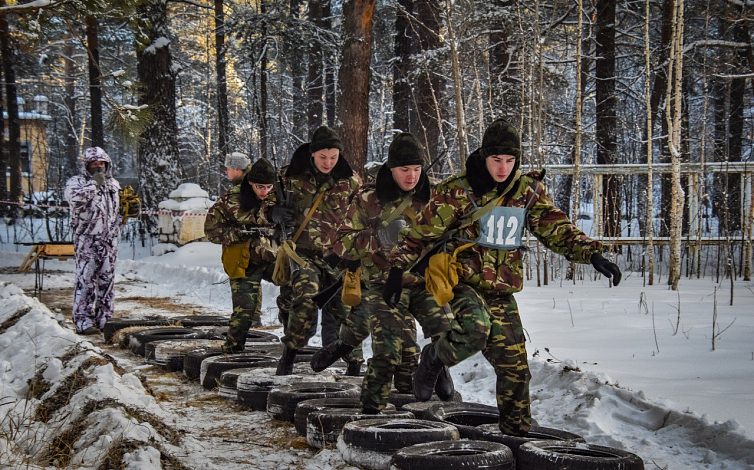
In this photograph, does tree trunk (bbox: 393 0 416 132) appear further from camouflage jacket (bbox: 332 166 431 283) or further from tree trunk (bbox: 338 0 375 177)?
camouflage jacket (bbox: 332 166 431 283)

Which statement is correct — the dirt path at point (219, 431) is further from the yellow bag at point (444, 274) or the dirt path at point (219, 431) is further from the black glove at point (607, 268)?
the black glove at point (607, 268)

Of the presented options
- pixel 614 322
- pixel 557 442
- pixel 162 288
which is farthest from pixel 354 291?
pixel 162 288

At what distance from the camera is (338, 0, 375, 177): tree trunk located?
11.9 metres

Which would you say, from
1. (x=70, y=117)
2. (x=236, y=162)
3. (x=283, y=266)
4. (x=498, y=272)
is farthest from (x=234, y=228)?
(x=70, y=117)

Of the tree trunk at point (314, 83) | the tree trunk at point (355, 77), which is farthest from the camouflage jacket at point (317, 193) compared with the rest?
the tree trunk at point (314, 83)

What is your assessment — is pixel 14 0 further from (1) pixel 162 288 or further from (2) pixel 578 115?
(2) pixel 578 115

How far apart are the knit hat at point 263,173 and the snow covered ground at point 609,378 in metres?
2.01

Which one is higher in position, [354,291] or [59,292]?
[354,291]

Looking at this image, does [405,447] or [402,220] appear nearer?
[405,447]

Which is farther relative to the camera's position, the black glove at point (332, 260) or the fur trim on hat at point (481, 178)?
the black glove at point (332, 260)

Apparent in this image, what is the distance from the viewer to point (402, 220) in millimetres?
5512

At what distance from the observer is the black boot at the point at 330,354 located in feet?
19.4

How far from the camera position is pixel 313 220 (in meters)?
6.70

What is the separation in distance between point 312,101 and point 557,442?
67.9 ft
